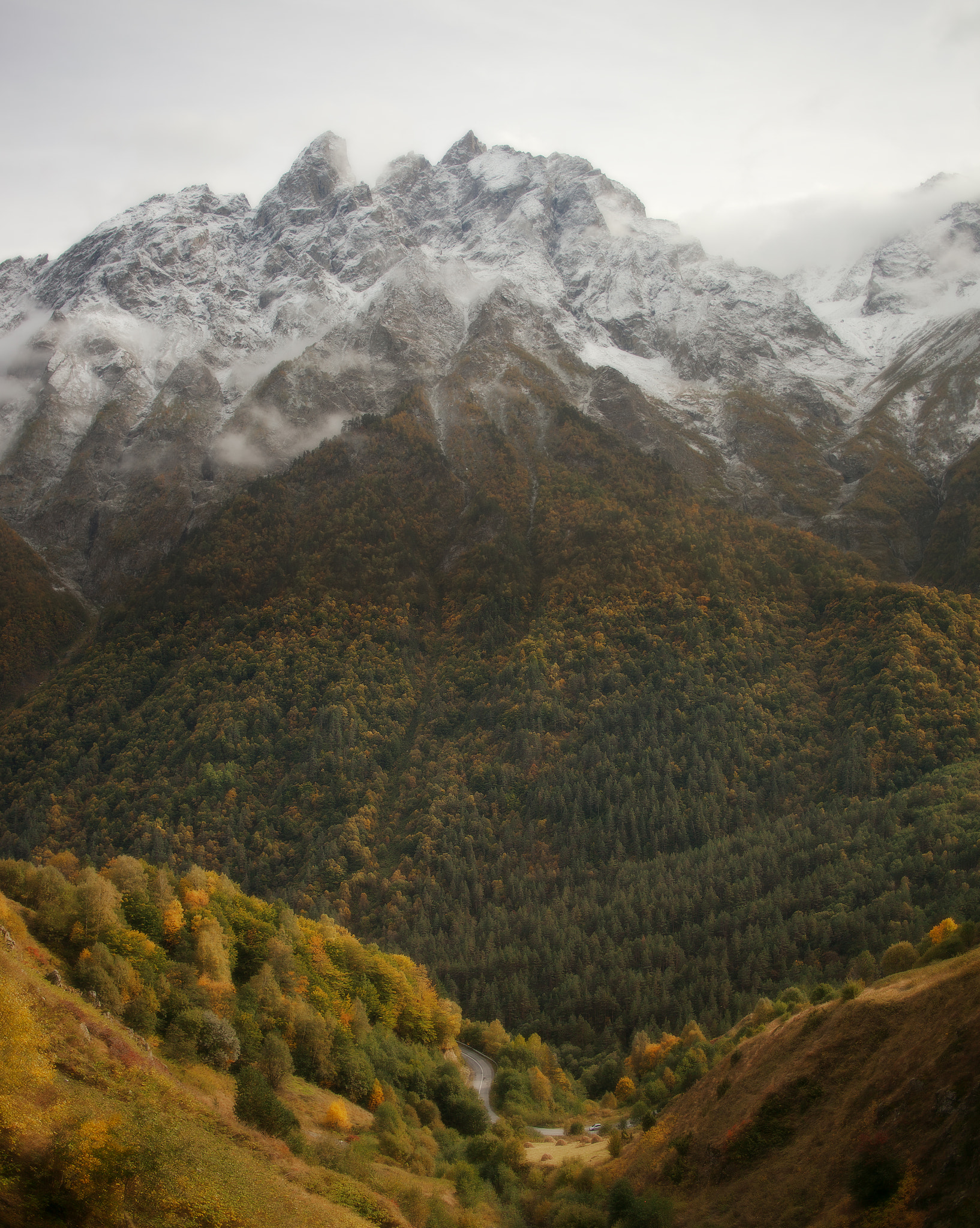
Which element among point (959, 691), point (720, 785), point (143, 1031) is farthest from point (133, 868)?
point (959, 691)

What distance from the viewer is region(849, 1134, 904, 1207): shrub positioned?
4025 cm

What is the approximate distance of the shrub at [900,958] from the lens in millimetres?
73125

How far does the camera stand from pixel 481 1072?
350 feet

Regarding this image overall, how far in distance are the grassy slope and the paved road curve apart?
148 feet

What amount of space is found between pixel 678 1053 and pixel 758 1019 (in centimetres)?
2118

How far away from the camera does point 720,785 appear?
615ft

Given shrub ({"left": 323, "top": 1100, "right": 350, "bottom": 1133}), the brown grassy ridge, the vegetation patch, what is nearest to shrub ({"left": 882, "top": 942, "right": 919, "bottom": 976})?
the brown grassy ridge

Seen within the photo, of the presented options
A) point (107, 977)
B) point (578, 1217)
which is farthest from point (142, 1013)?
point (578, 1217)

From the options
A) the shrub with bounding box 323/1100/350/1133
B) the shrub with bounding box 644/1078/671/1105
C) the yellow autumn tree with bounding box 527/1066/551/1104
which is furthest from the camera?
the yellow autumn tree with bounding box 527/1066/551/1104

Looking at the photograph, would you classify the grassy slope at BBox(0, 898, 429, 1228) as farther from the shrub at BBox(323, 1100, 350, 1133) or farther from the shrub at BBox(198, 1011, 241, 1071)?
the shrub at BBox(323, 1100, 350, 1133)

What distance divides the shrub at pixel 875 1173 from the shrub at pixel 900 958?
1272 inches

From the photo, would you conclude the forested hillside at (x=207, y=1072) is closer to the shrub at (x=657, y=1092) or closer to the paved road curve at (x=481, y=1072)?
the paved road curve at (x=481, y=1072)

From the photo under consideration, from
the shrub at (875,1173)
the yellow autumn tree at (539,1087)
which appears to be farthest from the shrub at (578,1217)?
the yellow autumn tree at (539,1087)

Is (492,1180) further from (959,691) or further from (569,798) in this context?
(959,691)
